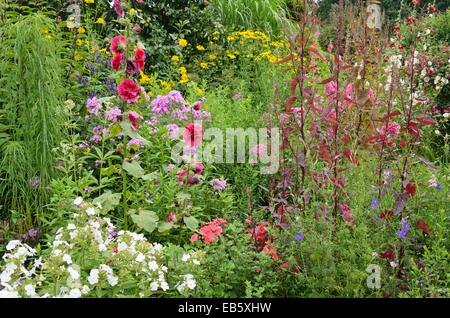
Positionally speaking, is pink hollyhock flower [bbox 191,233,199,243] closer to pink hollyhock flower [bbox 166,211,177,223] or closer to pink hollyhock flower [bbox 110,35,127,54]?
pink hollyhock flower [bbox 166,211,177,223]

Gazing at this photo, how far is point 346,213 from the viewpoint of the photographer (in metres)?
3.15

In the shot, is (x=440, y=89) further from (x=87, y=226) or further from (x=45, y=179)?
(x=87, y=226)

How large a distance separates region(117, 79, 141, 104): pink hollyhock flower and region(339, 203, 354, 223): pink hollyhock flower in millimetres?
1311

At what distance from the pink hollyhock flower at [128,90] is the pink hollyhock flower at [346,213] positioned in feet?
4.30

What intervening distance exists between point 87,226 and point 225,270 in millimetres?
682

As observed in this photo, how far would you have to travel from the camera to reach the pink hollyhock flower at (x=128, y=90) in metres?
3.19

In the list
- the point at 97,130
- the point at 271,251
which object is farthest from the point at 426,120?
the point at 97,130

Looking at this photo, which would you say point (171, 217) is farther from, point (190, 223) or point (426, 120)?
point (426, 120)

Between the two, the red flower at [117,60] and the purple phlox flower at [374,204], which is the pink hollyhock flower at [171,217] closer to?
the red flower at [117,60]

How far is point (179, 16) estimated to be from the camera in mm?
7207

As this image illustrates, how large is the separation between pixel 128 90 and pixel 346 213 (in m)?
1.37

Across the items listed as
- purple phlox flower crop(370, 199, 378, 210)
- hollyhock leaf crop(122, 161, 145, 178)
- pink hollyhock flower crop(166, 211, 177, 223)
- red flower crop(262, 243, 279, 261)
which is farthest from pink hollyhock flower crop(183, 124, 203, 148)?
purple phlox flower crop(370, 199, 378, 210)

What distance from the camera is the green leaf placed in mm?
3242
